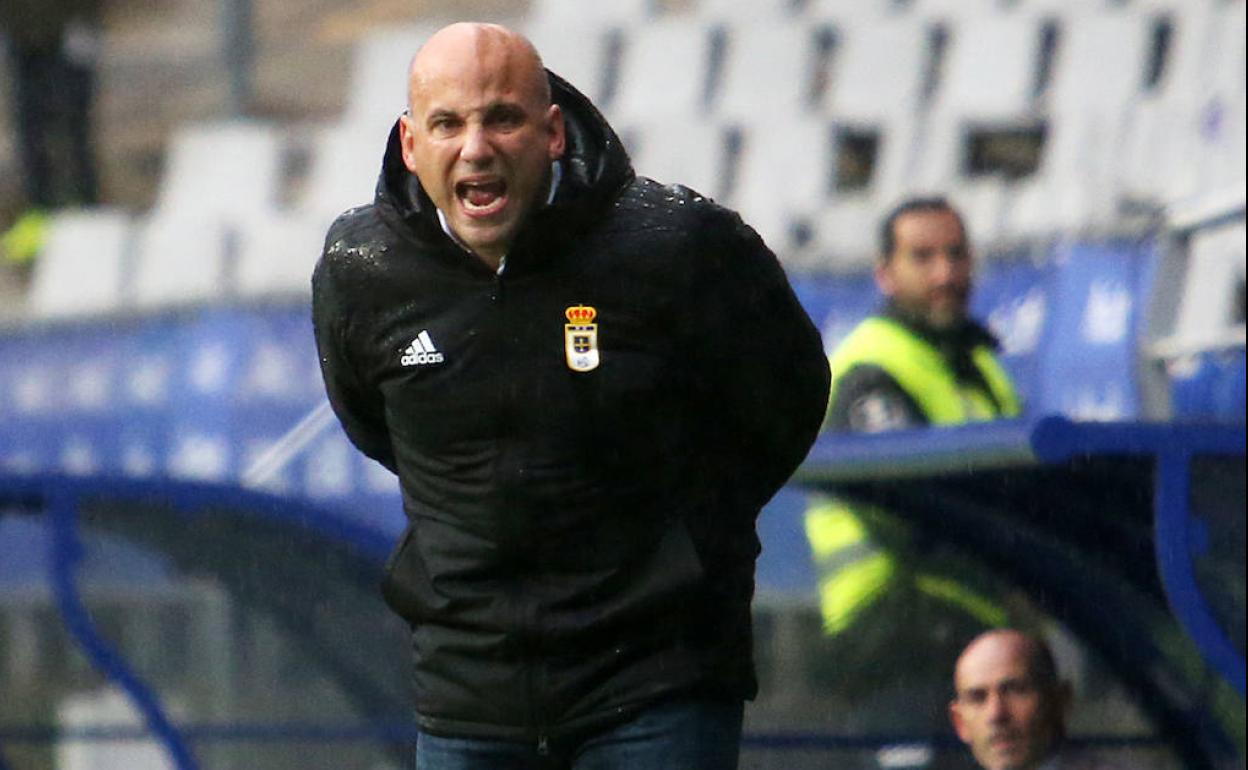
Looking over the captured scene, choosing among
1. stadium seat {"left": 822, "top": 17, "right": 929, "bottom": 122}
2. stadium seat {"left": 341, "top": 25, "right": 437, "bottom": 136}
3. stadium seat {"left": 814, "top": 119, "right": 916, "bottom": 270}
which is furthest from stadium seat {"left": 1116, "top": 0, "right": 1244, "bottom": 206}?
stadium seat {"left": 341, "top": 25, "right": 437, "bottom": 136}

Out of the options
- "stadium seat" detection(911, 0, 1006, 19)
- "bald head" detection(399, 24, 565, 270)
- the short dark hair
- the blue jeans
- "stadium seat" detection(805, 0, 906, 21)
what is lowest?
the blue jeans

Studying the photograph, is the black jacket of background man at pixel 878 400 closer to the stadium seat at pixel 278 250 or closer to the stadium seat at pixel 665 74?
the stadium seat at pixel 278 250

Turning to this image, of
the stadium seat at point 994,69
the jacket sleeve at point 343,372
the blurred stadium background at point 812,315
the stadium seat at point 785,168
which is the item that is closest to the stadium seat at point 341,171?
the blurred stadium background at point 812,315

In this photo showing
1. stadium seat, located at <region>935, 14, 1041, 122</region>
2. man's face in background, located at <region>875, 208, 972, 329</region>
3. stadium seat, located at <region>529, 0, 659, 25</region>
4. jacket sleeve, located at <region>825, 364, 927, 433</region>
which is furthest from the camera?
stadium seat, located at <region>529, 0, 659, 25</region>

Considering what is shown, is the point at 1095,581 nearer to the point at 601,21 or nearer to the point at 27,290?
the point at 601,21

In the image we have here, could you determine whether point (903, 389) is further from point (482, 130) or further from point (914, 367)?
point (482, 130)

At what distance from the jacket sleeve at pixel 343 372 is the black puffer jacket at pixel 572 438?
0.02 m

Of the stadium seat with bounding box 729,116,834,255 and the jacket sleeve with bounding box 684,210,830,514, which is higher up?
the stadium seat with bounding box 729,116,834,255

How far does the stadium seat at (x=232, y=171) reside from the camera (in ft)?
47.1

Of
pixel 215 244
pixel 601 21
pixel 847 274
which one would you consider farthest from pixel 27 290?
pixel 847 274

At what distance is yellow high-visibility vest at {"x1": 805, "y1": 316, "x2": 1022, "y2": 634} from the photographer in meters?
5.64

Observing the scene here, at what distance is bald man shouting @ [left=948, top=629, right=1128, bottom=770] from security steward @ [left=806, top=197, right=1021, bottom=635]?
438 mm

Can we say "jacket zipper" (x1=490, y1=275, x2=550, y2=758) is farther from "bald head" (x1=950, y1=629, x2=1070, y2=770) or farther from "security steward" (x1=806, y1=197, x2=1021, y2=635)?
"security steward" (x1=806, y1=197, x2=1021, y2=635)

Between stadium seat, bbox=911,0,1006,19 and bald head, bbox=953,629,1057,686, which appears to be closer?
bald head, bbox=953,629,1057,686
